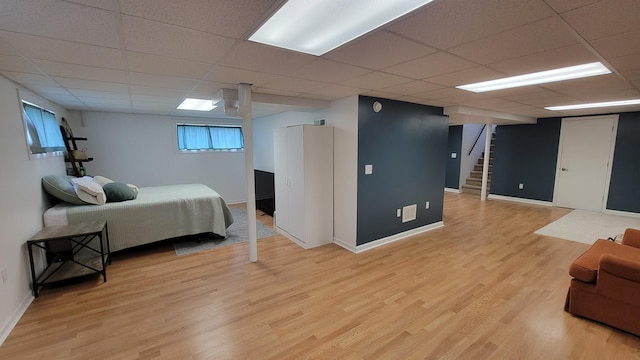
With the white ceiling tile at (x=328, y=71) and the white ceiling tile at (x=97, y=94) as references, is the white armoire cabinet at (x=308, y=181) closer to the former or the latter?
the white ceiling tile at (x=328, y=71)

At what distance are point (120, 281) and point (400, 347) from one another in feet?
9.64

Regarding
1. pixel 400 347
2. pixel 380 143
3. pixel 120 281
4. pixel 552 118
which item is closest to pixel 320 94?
pixel 380 143

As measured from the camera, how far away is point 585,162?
591 centimetres

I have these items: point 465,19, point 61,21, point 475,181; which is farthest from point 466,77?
point 475,181

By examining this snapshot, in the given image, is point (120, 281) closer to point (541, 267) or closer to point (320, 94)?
point (320, 94)

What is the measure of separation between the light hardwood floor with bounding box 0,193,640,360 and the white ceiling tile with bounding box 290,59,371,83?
2.12 metres

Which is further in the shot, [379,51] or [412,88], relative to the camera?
[412,88]

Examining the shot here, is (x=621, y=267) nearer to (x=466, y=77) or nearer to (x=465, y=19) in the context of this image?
(x=466, y=77)

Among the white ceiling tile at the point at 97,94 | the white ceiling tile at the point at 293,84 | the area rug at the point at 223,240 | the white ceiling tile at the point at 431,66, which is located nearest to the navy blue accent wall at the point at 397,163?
the white ceiling tile at the point at 293,84

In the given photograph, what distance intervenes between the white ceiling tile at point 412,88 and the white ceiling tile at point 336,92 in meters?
0.40

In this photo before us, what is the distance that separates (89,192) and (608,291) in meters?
5.43

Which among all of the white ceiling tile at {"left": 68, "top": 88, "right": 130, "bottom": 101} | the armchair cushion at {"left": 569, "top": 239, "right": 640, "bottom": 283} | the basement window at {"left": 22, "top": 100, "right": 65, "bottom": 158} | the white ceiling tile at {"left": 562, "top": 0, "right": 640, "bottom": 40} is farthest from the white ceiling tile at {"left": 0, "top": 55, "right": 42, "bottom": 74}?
the armchair cushion at {"left": 569, "top": 239, "right": 640, "bottom": 283}

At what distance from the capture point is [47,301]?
2.53m

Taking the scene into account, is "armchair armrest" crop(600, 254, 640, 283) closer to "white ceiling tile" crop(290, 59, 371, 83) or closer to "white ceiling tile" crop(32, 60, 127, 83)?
"white ceiling tile" crop(290, 59, 371, 83)
